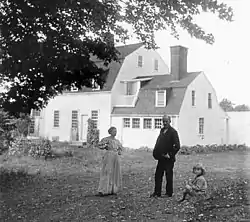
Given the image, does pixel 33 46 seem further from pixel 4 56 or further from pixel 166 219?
pixel 166 219

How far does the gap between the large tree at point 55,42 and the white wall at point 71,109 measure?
7cm

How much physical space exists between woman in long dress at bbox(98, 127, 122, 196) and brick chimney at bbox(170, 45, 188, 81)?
18.2 inches

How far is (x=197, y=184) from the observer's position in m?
1.72

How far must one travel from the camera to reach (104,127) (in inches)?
80.4

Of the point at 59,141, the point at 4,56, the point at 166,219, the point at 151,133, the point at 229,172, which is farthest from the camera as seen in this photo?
the point at 4,56

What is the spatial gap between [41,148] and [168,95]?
0.88m

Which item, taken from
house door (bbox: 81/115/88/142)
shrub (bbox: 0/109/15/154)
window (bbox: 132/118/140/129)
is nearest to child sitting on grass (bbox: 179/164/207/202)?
window (bbox: 132/118/140/129)

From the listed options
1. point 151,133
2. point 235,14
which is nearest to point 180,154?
point 151,133

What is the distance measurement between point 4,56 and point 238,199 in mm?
1604

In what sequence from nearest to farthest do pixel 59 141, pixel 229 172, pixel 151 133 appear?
pixel 229 172 → pixel 151 133 → pixel 59 141

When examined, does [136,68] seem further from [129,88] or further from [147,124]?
[147,124]

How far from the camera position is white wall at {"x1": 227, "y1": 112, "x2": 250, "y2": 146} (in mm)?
1736

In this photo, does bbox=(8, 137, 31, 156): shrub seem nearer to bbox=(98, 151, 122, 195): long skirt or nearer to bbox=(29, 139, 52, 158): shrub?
bbox=(29, 139, 52, 158): shrub

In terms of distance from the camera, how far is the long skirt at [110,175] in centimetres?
201
